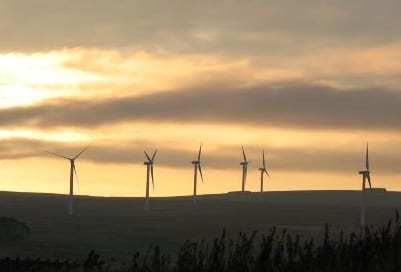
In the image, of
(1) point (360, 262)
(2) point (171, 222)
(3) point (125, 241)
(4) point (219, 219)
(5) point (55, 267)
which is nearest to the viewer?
(1) point (360, 262)

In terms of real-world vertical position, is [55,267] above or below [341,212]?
below

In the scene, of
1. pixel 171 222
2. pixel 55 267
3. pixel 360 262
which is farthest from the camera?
pixel 171 222

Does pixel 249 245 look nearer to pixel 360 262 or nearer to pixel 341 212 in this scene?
pixel 360 262

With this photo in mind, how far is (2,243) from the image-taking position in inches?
3260

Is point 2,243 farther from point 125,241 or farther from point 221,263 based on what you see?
point 221,263

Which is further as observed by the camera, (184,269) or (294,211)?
(294,211)

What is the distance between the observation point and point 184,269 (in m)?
13.3

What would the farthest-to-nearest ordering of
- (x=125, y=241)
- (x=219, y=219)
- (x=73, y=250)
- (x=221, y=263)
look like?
(x=219, y=219), (x=125, y=241), (x=73, y=250), (x=221, y=263)

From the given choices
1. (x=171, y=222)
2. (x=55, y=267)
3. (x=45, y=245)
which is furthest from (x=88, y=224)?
(x=55, y=267)

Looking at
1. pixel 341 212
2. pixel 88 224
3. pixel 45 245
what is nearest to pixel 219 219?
pixel 88 224

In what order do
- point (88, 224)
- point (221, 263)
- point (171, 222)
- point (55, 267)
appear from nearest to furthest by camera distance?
1. point (221, 263)
2. point (55, 267)
3. point (88, 224)
4. point (171, 222)

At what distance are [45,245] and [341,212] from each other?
377ft

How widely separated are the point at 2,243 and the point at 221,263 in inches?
2838

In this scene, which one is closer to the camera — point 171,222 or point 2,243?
point 2,243
